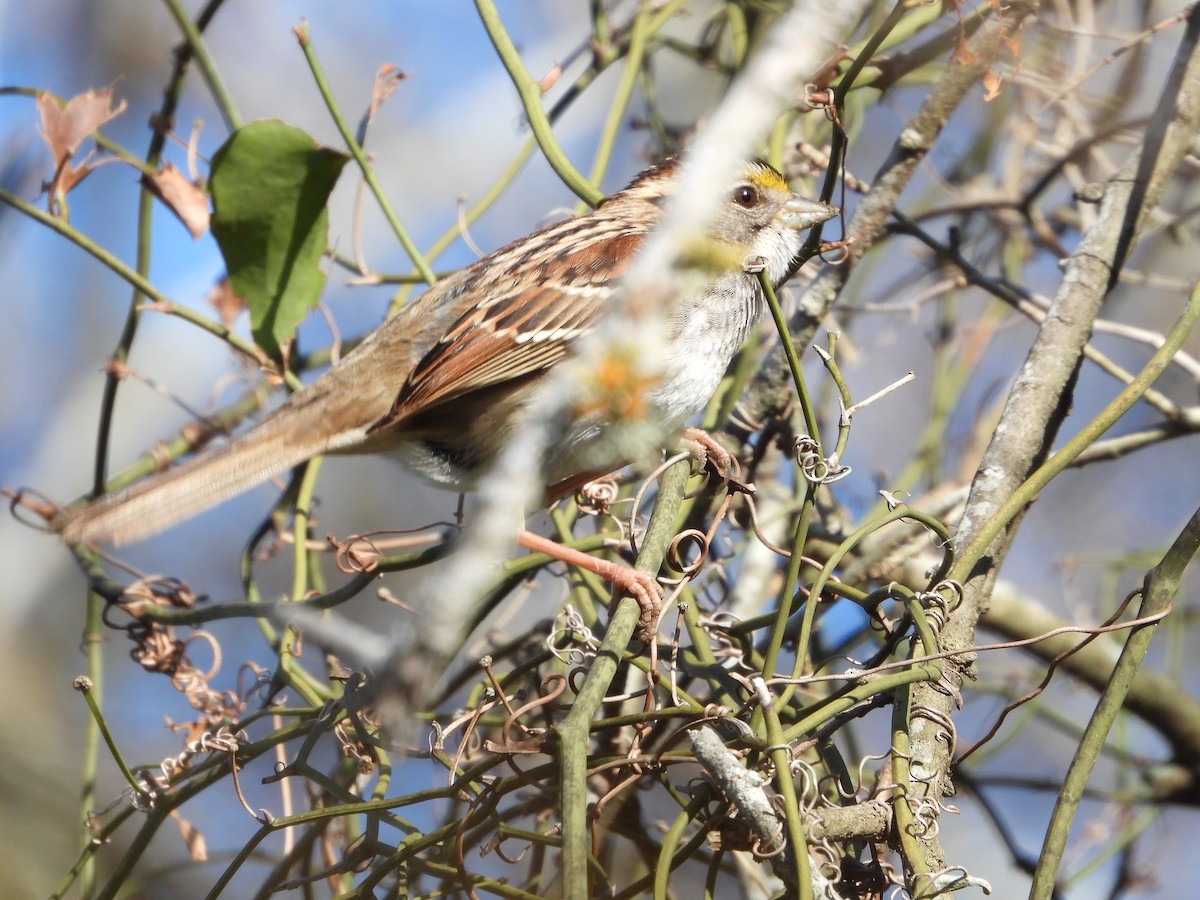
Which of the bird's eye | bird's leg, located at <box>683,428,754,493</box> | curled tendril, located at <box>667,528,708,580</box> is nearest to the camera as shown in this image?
curled tendril, located at <box>667,528,708,580</box>

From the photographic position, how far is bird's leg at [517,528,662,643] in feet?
6.30

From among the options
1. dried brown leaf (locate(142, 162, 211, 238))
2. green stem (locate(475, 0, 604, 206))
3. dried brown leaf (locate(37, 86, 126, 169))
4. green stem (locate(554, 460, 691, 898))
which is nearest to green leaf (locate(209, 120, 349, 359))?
dried brown leaf (locate(142, 162, 211, 238))

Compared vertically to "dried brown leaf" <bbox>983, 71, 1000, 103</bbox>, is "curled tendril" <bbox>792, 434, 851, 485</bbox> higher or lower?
lower

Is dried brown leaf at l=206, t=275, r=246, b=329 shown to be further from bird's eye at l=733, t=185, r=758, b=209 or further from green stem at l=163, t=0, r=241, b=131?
bird's eye at l=733, t=185, r=758, b=209

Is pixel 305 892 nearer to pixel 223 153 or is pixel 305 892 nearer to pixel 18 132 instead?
pixel 223 153

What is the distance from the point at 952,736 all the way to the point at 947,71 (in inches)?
56.3

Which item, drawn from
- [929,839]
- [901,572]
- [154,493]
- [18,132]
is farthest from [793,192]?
[18,132]

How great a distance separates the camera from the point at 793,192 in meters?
3.07

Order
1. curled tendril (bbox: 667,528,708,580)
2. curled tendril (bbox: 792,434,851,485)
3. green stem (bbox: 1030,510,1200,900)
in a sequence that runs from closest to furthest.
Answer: green stem (bbox: 1030,510,1200,900) → curled tendril (bbox: 792,434,851,485) → curled tendril (bbox: 667,528,708,580)

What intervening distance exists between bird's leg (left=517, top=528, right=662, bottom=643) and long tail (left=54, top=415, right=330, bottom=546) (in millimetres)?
605

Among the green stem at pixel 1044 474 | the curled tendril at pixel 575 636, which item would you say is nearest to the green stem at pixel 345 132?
the curled tendril at pixel 575 636

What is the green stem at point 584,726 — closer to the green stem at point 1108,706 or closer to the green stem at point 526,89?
the green stem at point 1108,706

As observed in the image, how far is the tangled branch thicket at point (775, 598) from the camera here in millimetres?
1625

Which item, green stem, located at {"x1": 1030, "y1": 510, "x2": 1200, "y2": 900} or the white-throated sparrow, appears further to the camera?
the white-throated sparrow
